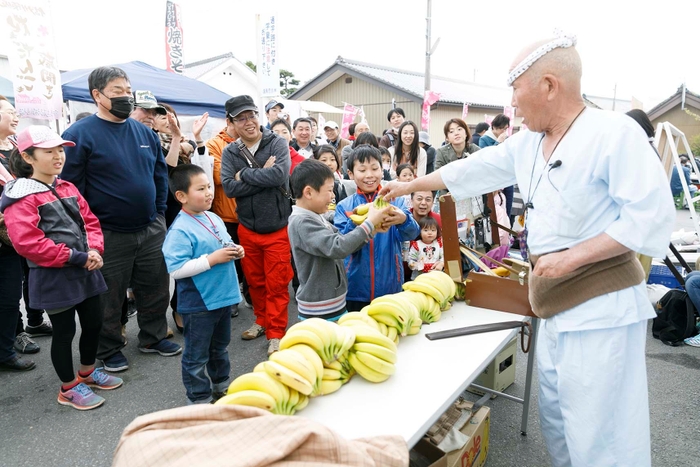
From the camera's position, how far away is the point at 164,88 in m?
6.69

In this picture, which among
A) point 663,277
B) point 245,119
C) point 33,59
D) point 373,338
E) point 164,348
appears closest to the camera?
point 373,338

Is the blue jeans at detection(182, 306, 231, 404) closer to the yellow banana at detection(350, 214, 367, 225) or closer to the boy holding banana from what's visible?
the boy holding banana

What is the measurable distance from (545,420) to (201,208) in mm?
2263

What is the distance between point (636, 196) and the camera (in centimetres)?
140

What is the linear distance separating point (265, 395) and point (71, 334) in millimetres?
2306

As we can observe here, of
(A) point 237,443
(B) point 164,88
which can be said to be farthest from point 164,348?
(B) point 164,88

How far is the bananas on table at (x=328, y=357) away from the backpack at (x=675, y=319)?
337 centimetres

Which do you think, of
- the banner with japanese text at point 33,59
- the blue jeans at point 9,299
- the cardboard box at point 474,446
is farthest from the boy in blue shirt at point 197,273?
the banner with japanese text at point 33,59

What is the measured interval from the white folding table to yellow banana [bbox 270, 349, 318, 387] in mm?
141

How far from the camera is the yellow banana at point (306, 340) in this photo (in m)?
1.53

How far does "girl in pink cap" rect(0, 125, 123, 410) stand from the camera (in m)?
2.68

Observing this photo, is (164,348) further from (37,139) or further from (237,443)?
(237,443)

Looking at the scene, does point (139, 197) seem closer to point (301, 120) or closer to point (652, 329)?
point (301, 120)

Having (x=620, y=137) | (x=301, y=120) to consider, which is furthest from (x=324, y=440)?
(x=301, y=120)
